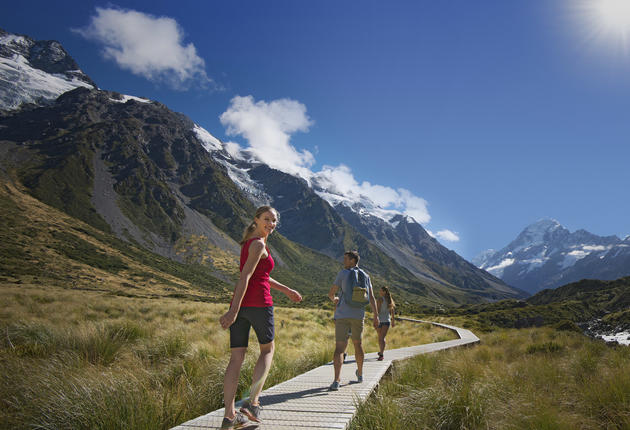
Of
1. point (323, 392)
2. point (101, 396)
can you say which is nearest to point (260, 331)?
point (101, 396)

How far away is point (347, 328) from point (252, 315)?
2.67 metres

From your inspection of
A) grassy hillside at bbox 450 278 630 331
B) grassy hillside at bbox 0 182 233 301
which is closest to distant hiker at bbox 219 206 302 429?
grassy hillside at bbox 450 278 630 331

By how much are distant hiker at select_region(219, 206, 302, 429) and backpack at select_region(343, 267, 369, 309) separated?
6.86 feet

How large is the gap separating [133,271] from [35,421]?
129 m

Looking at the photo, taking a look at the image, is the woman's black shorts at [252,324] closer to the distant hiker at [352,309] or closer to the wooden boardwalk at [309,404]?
the wooden boardwalk at [309,404]

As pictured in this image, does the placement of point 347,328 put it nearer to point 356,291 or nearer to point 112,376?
point 356,291

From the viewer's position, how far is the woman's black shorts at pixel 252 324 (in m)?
3.39

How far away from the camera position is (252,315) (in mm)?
3457

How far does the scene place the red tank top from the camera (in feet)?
11.5

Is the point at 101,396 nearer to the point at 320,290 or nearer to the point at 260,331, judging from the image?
the point at 260,331

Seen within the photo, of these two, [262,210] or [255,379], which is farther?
[262,210]

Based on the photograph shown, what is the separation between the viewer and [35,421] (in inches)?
122

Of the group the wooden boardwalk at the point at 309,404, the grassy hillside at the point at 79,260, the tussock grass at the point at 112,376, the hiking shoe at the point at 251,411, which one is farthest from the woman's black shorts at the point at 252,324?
the grassy hillside at the point at 79,260

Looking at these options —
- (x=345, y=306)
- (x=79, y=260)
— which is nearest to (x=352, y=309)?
(x=345, y=306)
